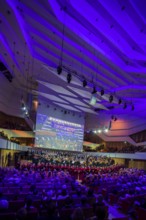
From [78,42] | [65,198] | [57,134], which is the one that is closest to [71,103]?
[57,134]

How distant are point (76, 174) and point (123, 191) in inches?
402

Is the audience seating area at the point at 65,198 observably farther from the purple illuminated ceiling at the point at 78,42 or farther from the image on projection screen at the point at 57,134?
the image on projection screen at the point at 57,134

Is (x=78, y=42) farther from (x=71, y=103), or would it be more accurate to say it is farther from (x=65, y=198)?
(x=71, y=103)

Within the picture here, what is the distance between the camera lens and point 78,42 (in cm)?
1519

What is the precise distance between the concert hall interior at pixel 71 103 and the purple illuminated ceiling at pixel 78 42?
0.17ft

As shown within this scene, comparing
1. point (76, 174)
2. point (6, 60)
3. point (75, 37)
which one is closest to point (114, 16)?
point (75, 37)

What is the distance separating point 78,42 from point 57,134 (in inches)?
681

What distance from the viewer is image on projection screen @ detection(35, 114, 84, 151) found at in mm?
29172

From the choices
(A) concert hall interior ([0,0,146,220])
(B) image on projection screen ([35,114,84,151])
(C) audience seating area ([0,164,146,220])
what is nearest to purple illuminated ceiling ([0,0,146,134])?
(A) concert hall interior ([0,0,146,220])

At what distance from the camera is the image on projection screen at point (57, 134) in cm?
2917

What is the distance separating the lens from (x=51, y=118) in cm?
3088

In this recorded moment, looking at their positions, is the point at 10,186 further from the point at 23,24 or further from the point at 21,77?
the point at 21,77

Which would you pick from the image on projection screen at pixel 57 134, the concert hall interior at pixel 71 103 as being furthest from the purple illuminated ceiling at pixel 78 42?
the image on projection screen at pixel 57 134

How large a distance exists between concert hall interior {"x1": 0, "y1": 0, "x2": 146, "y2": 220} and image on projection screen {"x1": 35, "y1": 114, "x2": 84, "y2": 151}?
0.13 m
